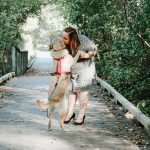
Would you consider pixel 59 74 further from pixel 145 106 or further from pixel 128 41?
pixel 128 41

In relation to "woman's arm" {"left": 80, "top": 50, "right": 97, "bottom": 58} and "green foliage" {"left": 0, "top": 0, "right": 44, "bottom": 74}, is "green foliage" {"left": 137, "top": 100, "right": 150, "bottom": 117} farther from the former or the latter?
"green foliage" {"left": 0, "top": 0, "right": 44, "bottom": 74}

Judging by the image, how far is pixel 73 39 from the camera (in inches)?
306

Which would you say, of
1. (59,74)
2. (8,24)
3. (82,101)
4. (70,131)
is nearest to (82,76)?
(82,101)

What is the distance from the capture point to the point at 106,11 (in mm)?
17062

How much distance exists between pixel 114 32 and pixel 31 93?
5927mm

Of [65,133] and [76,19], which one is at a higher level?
[76,19]

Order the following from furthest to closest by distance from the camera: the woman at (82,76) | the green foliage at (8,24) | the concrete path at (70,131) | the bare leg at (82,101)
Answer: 1. the green foliage at (8,24)
2. the bare leg at (82,101)
3. the woman at (82,76)
4. the concrete path at (70,131)

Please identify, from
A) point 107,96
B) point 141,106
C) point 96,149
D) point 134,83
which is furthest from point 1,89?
point 96,149

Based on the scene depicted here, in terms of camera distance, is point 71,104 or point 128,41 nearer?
point 71,104

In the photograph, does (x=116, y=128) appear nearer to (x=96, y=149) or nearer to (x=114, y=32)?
(x=96, y=149)

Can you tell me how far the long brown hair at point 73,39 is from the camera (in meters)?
→ 7.63

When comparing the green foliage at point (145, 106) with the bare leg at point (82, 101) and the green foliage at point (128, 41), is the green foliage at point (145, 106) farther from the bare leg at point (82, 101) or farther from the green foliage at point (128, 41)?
the bare leg at point (82, 101)

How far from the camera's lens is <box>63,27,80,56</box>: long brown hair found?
763 cm

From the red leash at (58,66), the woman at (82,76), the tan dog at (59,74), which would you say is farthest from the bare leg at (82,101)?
the red leash at (58,66)
